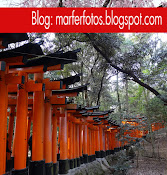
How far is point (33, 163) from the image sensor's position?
5805mm

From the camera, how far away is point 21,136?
206 inches

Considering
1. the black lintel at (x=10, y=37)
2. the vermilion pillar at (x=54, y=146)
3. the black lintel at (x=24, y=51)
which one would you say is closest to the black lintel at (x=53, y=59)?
the black lintel at (x=24, y=51)

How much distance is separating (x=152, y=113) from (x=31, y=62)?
12.2 metres

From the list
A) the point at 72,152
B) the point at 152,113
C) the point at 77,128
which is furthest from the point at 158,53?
the point at 72,152

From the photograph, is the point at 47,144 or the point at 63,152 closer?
the point at 47,144

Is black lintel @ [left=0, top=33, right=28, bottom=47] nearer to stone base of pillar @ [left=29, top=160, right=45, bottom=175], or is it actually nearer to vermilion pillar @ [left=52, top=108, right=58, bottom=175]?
stone base of pillar @ [left=29, top=160, right=45, bottom=175]

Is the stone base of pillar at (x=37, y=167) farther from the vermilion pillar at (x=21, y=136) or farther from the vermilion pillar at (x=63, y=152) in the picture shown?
the vermilion pillar at (x=63, y=152)

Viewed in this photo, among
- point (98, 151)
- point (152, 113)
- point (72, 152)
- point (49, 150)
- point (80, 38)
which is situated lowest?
point (98, 151)

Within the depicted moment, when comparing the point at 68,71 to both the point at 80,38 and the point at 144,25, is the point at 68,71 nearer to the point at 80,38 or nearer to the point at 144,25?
the point at 80,38

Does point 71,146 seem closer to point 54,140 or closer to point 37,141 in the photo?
point 54,140

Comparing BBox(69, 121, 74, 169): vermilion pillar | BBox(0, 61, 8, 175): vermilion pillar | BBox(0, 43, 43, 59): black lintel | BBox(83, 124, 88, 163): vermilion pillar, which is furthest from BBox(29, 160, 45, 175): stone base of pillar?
BBox(83, 124, 88, 163): vermilion pillar

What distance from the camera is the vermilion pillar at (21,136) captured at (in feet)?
16.7

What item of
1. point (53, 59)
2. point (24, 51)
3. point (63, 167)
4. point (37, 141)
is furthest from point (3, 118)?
point (63, 167)

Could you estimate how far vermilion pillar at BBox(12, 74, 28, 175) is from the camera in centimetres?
510
